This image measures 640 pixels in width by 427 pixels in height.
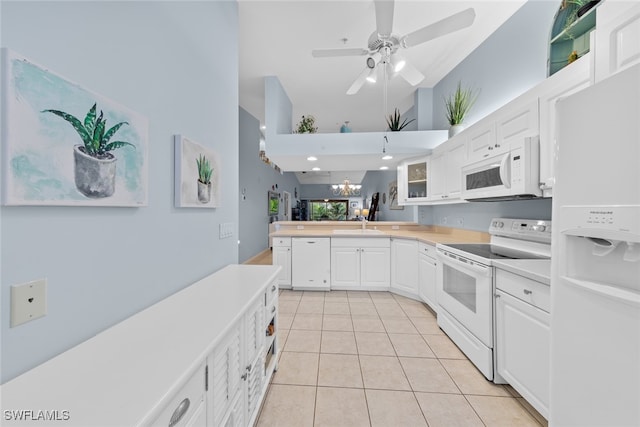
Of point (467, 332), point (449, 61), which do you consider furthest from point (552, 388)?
point (449, 61)

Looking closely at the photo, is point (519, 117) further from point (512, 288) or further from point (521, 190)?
point (512, 288)

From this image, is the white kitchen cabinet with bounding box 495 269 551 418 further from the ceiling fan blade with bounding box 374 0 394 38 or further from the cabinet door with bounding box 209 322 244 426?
the ceiling fan blade with bounding box 374 0 394 38

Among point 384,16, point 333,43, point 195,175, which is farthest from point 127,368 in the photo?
point 333,43

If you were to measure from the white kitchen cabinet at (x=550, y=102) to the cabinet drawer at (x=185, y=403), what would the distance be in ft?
7.07

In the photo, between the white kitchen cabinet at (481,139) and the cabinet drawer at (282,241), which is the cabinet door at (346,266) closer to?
the cabinet drawer at (282,241)

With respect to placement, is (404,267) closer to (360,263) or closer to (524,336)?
(360,263)

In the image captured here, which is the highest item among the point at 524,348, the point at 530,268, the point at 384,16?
the point at 384,16

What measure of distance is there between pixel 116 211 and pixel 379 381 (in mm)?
1905

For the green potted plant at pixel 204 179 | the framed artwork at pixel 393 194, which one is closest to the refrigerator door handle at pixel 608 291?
the green potted plant at pixel 204 179

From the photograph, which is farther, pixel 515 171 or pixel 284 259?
pixel 284 259

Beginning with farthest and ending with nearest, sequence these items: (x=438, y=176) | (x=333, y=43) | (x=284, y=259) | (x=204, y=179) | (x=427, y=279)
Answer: (x=284, y=259)
(x=438, y=176)
(x=427, y=279)
(x=333, y=43)
(x=204, y=179)

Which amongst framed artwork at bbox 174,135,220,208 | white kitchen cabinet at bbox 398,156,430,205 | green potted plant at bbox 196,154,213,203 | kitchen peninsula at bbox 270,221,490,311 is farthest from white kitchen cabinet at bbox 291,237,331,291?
green potted plant at bbox 196,154,213,203

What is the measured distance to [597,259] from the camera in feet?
3.20

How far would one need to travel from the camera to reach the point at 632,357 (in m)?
0.81
